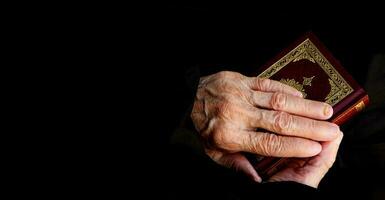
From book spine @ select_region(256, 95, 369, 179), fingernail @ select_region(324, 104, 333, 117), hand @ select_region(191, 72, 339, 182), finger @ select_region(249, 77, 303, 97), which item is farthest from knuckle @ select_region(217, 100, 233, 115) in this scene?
fingernail @ select_region(324, 104, 333, 117)

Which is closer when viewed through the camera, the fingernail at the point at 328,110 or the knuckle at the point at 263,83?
the fingernail at the point at 328,110

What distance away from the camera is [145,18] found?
1567 millimetres

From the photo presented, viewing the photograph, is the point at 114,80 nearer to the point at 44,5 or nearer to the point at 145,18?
the point at 44,5

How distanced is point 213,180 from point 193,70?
2.07 feet

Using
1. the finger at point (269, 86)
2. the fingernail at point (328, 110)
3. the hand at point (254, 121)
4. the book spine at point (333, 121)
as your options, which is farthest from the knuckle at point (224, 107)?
the fingernail at point (328, 110)

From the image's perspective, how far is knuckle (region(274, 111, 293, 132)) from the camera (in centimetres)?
125

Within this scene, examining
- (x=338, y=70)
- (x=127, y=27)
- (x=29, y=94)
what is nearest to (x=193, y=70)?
(x=127, y=27)

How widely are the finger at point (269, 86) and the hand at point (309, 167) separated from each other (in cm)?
21

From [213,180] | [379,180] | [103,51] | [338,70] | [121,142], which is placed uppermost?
[103,51]

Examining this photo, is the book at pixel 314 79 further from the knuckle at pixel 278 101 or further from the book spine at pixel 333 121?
the knuckle at pixel 278 101

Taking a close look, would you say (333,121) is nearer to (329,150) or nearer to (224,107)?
(329,150)

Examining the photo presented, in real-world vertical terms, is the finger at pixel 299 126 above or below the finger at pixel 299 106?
below

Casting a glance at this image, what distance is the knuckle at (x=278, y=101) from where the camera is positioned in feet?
4.20

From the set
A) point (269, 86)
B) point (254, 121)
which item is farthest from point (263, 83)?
point (254, 121)
